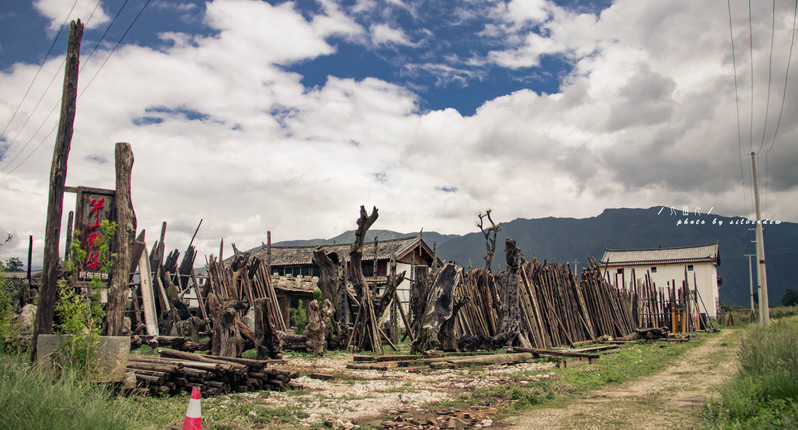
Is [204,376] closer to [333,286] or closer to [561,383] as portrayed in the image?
[561,383]

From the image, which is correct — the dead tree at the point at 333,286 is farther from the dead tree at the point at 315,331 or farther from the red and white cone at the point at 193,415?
the red and white cone at the point at 193,415

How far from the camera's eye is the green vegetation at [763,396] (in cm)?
503

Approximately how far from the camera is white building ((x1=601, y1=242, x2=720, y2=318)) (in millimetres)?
36750

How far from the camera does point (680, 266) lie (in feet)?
127

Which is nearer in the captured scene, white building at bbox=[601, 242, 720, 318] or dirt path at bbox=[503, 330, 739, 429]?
dirt path at bbox=[503, 330, 739, 429]

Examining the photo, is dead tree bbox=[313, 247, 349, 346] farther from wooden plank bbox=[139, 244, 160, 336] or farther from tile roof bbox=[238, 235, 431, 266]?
tile roof bbox=[238, 235, 431, 266]

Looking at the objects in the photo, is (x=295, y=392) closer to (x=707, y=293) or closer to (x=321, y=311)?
(x=321, y=311)

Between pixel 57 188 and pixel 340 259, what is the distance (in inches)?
765

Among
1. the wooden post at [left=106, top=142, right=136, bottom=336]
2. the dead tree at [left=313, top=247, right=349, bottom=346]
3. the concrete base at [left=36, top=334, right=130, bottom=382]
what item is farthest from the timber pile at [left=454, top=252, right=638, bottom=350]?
the concrete base at [left=36, top=334, right=130, bottom=382]

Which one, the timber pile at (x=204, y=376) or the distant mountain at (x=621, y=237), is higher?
the distant mountain at (x=621, y=237)

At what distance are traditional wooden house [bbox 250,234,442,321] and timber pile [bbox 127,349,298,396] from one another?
635 inches

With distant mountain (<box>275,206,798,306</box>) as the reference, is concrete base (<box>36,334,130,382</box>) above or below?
below

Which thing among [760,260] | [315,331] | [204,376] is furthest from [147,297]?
[760,260]

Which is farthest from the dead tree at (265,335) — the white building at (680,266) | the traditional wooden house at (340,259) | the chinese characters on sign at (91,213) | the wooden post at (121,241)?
the white building at (680,266)
